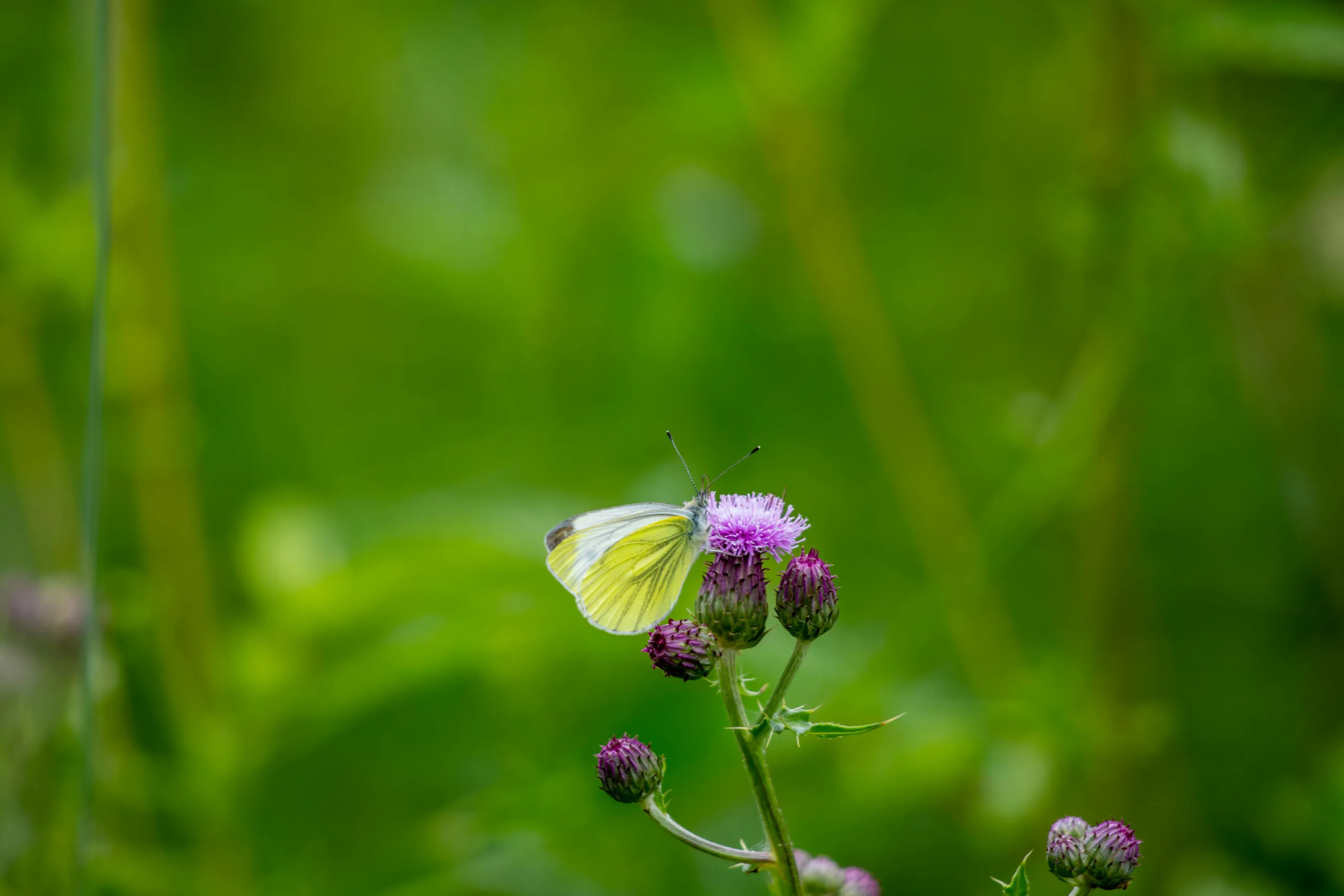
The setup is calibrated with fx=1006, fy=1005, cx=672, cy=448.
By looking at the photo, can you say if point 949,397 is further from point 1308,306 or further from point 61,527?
point 61,527

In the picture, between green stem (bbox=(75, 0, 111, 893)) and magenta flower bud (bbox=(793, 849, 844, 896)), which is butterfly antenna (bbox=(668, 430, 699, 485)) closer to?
magenta flower bud (bbox=(793, 849, 844, 896))

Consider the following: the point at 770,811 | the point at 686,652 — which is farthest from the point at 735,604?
the point at 770,811

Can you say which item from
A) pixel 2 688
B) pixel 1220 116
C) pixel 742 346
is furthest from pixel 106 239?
pixel 1220 116

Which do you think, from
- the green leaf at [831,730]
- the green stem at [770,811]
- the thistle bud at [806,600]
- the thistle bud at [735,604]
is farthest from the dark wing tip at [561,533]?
the green leaf at [831,730]

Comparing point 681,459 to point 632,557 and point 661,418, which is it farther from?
point 661,418

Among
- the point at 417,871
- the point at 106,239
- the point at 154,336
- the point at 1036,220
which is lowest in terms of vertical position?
the point at 417,871
